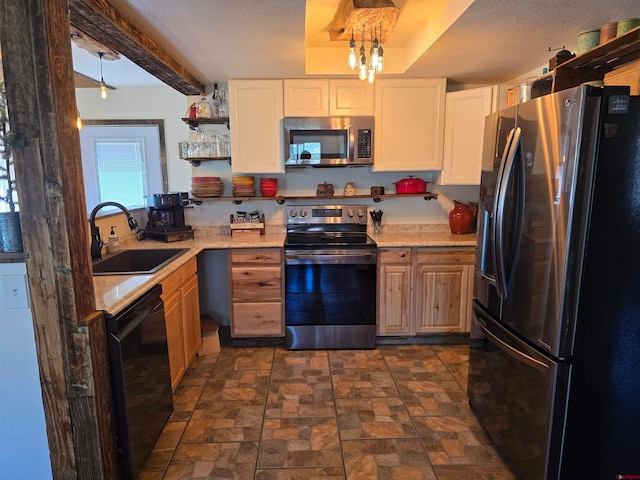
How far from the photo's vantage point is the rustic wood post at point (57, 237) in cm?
134

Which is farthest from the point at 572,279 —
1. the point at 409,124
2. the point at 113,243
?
the point at 113,243

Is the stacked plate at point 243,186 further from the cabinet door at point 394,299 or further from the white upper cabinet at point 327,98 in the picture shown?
the cabinet door at point 394,299

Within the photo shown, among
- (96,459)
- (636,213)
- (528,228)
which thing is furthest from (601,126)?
(96,459)

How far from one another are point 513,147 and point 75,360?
2.05m

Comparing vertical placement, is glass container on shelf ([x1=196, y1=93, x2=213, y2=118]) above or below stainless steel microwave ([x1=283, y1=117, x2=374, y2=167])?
above

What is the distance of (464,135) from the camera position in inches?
128

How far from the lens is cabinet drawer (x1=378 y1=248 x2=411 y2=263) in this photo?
10.4ft

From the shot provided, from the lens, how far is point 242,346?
3328 mm

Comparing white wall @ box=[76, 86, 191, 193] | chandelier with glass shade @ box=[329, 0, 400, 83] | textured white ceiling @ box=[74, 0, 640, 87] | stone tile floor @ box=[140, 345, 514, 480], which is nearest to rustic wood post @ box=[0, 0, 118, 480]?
stone tile floor @ box=[140, 345, 514, 480]

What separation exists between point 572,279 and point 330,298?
6.42 ft

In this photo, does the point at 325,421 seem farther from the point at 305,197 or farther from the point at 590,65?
the point at 590,65

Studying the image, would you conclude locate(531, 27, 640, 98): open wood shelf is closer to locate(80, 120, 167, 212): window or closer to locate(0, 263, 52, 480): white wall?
locate(0, 263, 52, 480): white wall

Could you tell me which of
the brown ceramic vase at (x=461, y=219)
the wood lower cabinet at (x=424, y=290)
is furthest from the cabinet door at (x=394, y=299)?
the brown ceramic vase at (x=461, y=219)

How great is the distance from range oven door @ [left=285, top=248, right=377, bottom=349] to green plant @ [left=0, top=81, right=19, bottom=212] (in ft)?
6.27
